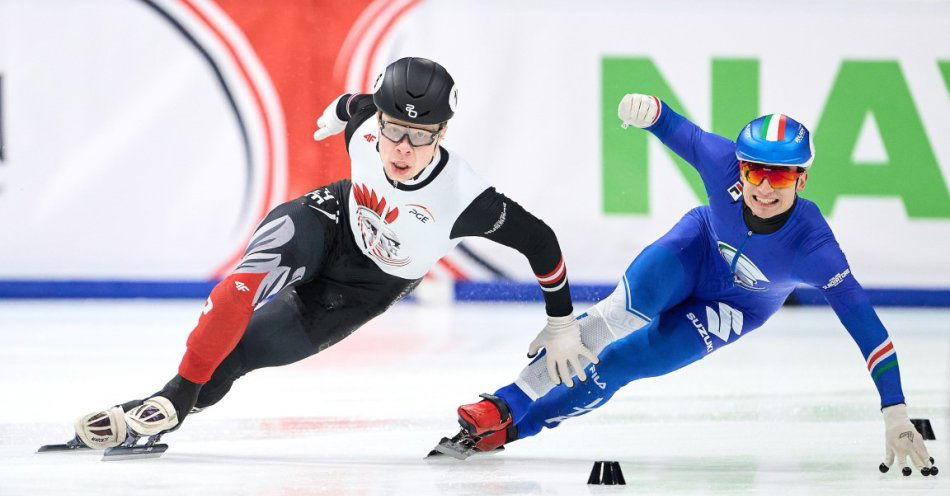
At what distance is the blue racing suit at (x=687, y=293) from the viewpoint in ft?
13.0

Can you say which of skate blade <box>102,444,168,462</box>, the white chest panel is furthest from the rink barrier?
skate blade <box>102,444,168,462</box>

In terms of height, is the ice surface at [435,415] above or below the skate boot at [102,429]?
below

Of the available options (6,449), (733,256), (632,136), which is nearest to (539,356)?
(733,256)

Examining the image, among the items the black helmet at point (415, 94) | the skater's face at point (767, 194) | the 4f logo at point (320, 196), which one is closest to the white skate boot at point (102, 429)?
the 4f logo at point (320, 196)

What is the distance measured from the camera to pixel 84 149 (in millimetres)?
7641

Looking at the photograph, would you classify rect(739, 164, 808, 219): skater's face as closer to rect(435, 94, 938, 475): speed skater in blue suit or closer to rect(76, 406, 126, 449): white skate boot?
rect(435, 94, 938, 475): speed skater in blue suit

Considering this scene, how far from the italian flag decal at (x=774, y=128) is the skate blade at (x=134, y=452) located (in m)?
2.09

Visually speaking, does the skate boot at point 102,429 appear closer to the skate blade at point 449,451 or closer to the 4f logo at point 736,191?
the skate blade at point 449,451

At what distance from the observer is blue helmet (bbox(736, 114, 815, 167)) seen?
3.81 metres

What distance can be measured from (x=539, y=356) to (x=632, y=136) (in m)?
3.84

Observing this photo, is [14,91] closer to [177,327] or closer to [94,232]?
[94,232]

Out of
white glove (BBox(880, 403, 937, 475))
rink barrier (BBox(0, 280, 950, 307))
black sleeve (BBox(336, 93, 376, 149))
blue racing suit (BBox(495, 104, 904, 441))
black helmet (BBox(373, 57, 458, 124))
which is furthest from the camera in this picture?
rink barrier (BBox(0, 280, 950, 307))

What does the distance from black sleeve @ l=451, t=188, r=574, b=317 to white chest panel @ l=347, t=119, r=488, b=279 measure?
4cm

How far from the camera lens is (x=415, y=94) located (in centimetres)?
375
